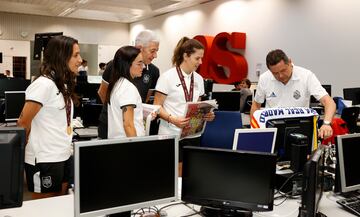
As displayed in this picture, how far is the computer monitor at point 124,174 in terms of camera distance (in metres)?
1.57

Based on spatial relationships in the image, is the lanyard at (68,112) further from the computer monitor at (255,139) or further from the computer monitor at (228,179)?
the computer monitor at (255,139)

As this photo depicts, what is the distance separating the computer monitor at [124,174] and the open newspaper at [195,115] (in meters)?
1.12

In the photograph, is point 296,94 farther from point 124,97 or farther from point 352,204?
point 124,97

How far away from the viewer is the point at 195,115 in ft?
9.85

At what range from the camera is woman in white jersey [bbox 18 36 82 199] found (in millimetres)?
2191

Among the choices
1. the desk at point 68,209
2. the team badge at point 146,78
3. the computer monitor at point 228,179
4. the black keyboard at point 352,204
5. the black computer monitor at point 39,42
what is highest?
the black computer monitor at point 39,42

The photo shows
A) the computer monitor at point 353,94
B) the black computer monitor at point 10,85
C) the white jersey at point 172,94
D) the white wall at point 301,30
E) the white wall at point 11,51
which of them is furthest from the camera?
the white wall at point 11,51

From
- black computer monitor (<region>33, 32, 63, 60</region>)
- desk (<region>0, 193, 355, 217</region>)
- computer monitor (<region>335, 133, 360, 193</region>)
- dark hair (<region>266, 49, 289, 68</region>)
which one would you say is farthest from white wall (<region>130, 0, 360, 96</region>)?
desk (<region>0, 193, 355, 217</region>)

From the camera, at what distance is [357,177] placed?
2166 millimetres

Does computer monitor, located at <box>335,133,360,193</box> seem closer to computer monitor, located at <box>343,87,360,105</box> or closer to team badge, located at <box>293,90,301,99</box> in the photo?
team badge, located at <box>293,90,301,99</box>

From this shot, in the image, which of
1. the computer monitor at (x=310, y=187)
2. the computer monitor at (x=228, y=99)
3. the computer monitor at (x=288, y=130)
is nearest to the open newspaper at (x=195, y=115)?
the computer monitor at (x=288, y=130)

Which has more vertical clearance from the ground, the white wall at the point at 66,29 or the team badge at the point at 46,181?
the white wall at the point at 66,29

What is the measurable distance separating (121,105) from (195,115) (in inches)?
29.8

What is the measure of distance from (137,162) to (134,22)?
47.2 ft
